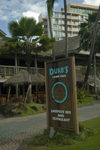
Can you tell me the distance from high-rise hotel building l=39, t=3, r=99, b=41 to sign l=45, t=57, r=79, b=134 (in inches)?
2615

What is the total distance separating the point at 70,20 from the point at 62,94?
78250 millimetres

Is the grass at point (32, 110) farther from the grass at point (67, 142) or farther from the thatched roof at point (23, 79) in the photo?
the grass at point (67, 142)

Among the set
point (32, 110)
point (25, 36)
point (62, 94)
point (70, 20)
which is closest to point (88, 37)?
point (25, 36)

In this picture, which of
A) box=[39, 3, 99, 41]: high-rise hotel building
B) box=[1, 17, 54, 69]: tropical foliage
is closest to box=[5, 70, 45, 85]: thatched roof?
box=[1, 17, 54, 69]: tropical foliage

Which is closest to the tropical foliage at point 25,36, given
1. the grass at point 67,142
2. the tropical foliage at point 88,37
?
the tropical foliage at point 88,37

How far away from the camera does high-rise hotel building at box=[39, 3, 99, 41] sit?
251ft

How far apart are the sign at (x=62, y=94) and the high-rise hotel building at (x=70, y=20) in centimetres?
6643

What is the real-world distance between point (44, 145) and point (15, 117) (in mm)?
7446

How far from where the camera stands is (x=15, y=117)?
13.6 m

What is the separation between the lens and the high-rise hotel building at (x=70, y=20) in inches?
3011

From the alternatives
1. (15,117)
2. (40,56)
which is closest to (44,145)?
(15,117)

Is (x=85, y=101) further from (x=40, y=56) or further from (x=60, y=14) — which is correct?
→ (x=60, y=14)

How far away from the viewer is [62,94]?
704 centimetres

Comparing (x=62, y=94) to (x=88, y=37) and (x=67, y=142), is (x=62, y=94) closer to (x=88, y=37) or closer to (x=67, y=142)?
(x=67, y=142)
